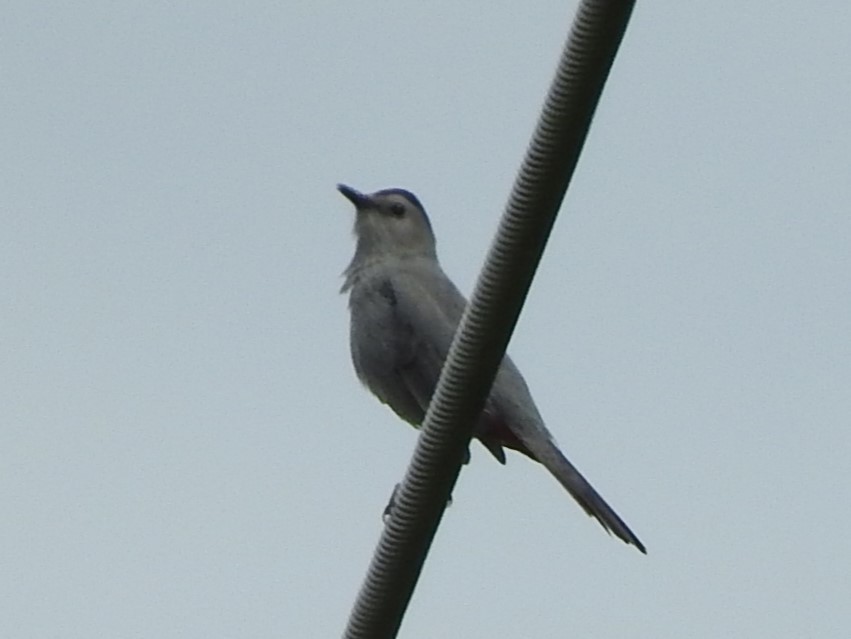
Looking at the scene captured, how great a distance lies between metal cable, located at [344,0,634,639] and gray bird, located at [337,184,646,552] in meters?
2.10

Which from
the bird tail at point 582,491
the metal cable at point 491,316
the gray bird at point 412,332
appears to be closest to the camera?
the metal cable at point 491,316

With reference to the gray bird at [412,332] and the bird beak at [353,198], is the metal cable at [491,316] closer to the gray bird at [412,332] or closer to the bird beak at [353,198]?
the gray bird at [412,332]


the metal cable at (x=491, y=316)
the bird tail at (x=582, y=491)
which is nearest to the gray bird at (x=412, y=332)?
the bird tail at (x=582, y=491)

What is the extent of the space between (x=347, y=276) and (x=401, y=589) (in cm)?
487

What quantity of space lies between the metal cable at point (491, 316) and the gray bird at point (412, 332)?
2.10 meters

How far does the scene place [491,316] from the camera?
3502mm

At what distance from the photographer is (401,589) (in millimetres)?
3732

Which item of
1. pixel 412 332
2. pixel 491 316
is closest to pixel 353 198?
pixel 412 332

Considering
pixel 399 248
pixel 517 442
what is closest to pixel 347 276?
pixel 399 248

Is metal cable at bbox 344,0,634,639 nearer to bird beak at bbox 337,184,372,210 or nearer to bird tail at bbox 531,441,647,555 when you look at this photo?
bird tail at bbox 531,441,647,555

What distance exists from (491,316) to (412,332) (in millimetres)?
4031

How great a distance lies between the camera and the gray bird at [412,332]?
6863 millimetres

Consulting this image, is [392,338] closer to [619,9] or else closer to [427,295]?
[427,295]

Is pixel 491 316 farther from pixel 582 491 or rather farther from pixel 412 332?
pixel 412 332
